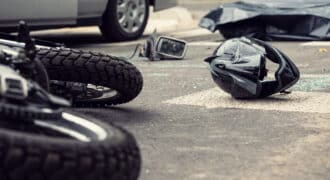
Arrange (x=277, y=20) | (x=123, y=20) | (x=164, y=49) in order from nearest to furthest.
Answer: (x=164, y=49)
(x=123, y=20)
(x=277, y=20)

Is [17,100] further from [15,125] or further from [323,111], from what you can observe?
[323,111]

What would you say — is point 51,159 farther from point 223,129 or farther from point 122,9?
point 122,9

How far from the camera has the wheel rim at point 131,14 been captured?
28.3 ft

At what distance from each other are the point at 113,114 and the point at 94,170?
1.93 metres

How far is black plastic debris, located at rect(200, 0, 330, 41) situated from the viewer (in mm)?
8633

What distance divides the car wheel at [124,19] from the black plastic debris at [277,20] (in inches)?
37.9

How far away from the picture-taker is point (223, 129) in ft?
11.6

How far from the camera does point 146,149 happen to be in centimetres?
313

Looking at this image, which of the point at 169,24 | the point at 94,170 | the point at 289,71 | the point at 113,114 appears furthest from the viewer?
the point at 169,24

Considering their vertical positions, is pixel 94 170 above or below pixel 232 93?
above

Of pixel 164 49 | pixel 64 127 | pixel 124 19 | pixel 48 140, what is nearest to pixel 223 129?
pixel 64 127

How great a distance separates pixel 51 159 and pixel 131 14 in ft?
23.2

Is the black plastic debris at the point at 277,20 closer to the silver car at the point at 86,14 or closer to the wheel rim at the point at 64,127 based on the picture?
the silver car at the point at 86,14

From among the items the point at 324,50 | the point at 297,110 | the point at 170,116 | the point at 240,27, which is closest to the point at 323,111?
the point at 297,110
